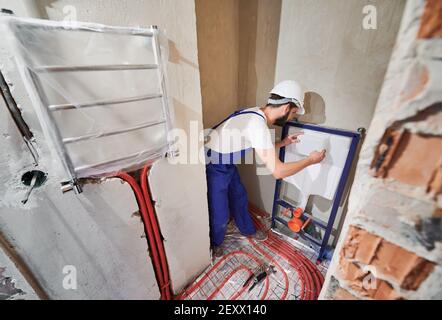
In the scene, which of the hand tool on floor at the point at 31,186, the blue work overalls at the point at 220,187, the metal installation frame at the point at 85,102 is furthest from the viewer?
the blue work overalls at the point at 220,187

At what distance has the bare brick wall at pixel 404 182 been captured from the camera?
0.71 ft

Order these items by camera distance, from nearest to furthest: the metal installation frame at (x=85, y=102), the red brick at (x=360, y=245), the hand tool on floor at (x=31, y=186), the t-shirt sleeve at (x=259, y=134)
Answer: the red brick at (x=360, y=245)
the metal installation frame at (x=85, y=102)
the hand tool on floor at (x=31, y=186)
the t-shirt sleeve at (x=259, y=134)

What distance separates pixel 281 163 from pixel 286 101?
384 mm

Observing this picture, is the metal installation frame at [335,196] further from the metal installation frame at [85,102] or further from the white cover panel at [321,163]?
the metal installation frame at [85,102]

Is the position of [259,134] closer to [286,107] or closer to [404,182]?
[286,107]

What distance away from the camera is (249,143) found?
119cm

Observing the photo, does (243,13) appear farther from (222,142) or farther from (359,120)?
(359,120)

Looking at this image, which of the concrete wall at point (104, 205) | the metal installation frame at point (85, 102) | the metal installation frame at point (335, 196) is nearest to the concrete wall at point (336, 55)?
the metal installation frame at point (335, 196)

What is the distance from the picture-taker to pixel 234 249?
1563 millimetres

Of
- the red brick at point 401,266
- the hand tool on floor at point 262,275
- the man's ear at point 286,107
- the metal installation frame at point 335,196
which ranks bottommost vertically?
the hand tool on floor at point 262,275

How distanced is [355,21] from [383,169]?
104 centimetres

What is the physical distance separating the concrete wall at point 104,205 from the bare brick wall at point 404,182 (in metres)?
0.69

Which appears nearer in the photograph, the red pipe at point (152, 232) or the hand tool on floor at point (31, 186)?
the hand tool on floor at point (31, 186)

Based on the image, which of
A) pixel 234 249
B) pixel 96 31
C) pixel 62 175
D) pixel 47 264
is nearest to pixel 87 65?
pixel 96 31
